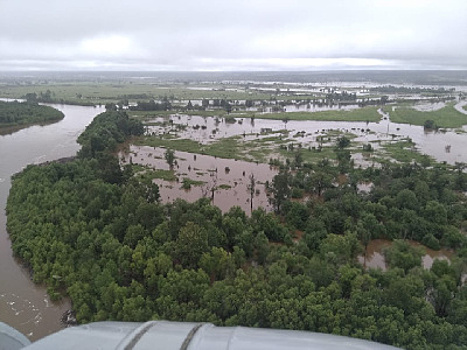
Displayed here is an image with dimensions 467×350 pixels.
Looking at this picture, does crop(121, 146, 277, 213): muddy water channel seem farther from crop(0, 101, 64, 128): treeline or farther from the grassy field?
the grassy field

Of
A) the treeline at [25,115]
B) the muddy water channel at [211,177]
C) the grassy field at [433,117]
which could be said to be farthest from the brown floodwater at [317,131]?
the treeline at [25,115]

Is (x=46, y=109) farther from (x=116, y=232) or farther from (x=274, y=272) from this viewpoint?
(x=274, y=272)

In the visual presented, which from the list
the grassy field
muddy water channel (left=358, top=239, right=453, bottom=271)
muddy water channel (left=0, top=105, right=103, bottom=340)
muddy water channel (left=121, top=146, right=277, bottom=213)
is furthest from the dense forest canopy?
the grassy field

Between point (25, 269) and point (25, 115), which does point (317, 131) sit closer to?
point (25, 269)

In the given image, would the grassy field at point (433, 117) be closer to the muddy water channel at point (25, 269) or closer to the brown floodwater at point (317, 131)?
the brown floodwater at point (317, 131)

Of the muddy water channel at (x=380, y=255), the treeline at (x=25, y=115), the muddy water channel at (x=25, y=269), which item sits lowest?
the muddy water channel at (x=380, y=255)
